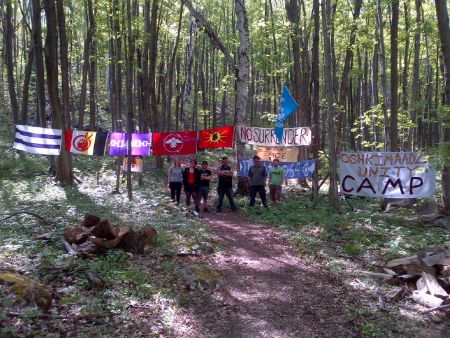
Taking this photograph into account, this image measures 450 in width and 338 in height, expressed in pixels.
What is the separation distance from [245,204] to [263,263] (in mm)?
5531

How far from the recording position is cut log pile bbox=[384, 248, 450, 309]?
6.13 m

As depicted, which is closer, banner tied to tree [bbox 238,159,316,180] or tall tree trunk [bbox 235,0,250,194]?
tall tree trunk [bbox 235,0,250,194]

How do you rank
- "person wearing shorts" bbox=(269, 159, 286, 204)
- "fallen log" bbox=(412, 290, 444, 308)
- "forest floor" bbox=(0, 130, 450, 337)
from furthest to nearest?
1. "person wearing shorts" bbox=(269, 159, 286, 204)
2. "fallen log" bbox=(412, 290, 444, 308)
3. "forest floor" bbox=(0, 130, 450, 337)

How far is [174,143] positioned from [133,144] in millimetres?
1517

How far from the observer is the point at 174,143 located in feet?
48.1

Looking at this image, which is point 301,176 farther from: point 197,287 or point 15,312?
point 15,312

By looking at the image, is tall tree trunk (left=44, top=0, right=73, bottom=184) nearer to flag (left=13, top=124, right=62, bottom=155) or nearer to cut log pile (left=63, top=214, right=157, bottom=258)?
flag (left=13, top=124, right=62, bottom=155)

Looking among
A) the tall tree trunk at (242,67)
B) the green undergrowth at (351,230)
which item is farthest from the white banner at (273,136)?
the green undergrowth at (351,230)

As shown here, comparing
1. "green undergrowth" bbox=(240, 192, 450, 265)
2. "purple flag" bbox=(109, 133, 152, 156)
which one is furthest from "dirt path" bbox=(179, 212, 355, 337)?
"purple flag" bbox=(109, 133, 152, 156)

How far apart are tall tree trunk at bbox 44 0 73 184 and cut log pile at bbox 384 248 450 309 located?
1221cm

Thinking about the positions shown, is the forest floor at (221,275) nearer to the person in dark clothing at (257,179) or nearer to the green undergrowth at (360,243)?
the green undergrowth at (360,243)

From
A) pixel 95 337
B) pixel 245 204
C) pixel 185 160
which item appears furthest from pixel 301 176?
pixel 185 160

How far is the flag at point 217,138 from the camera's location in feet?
45.5

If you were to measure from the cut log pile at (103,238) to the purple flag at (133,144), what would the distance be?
7341 millimetres
